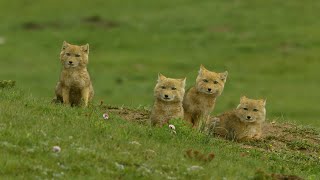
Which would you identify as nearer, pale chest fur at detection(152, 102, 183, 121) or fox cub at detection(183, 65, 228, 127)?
pale chest fur at detection(152, 102, 183, 121)

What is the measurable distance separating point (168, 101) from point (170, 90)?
0.25 metres

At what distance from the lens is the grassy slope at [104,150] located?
13484 mm

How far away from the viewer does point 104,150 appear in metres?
14.5

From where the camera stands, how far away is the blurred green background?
4741 centimetres

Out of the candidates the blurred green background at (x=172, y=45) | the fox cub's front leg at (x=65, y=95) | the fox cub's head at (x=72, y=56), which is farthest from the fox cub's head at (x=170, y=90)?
the blurred green background at (x=172, y=45)

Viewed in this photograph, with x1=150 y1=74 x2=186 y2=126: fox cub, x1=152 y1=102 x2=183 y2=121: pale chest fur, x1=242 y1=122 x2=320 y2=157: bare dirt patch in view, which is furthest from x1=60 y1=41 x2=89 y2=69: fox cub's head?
x1=242 y1=122 x2=320 y2=157: bare dirt patch

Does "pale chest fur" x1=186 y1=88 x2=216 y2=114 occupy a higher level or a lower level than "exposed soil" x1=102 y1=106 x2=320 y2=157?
higher

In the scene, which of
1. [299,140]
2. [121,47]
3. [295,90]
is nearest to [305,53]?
[295,90]

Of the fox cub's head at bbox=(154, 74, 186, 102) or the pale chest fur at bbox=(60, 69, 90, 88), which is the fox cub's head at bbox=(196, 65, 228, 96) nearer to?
the fox cub's head at bbox=(154, 74, 186, 102)

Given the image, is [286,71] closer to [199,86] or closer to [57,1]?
[57,1]

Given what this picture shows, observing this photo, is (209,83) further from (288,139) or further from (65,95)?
(65,95)

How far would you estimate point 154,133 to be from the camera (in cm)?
1652

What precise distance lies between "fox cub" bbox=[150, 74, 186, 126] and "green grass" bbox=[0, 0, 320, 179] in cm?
121

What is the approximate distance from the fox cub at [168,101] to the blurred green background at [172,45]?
23138mm
